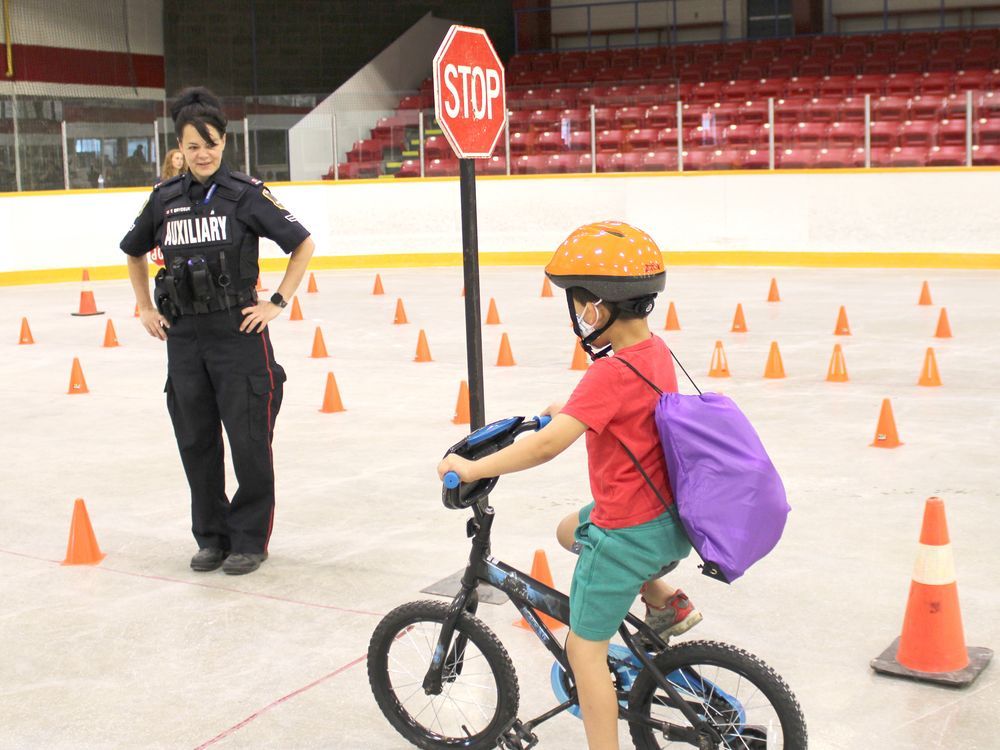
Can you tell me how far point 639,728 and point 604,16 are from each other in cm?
2758

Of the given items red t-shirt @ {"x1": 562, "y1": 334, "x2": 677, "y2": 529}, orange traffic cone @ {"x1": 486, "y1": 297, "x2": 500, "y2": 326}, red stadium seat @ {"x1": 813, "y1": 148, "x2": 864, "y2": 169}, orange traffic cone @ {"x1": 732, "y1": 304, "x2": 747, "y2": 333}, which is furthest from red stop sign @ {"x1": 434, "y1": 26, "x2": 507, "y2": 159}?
red stadium seat @ {"x1": 813, "y1": 148, "x2": 864, "y2": 169}

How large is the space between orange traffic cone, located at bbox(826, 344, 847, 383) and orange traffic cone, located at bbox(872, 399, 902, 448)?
205 cm

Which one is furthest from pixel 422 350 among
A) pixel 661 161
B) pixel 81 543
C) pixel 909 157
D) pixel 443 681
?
pixel 909 157

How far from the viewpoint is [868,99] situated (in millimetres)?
18641

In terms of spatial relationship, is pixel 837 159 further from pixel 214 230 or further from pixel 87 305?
pixel 214 230

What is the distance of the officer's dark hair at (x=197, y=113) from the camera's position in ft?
16.1

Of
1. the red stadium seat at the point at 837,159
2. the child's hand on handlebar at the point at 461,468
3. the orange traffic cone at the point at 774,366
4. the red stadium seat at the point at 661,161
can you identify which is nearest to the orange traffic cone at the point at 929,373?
the orange traffic cone at the point at 774,366

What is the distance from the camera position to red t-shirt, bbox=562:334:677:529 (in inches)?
117

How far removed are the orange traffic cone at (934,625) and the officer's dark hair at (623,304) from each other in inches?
53.0

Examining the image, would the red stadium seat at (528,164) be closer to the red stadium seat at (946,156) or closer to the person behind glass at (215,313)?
the red stadium seat at (946,156)

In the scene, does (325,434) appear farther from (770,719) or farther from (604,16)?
(604,16)

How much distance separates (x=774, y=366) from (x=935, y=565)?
5.73m

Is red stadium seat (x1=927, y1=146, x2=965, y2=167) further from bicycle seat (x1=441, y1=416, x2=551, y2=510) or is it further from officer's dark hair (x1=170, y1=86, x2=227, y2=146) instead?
bicycle seat (x1=441, y1=416, x2=551, y2=510)

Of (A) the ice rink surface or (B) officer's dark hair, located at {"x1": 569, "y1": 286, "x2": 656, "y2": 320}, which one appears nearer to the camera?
(B) officer's dark hair, located at {"x1": 569, "y1": 286, "x2": 656, "y2": 320}
